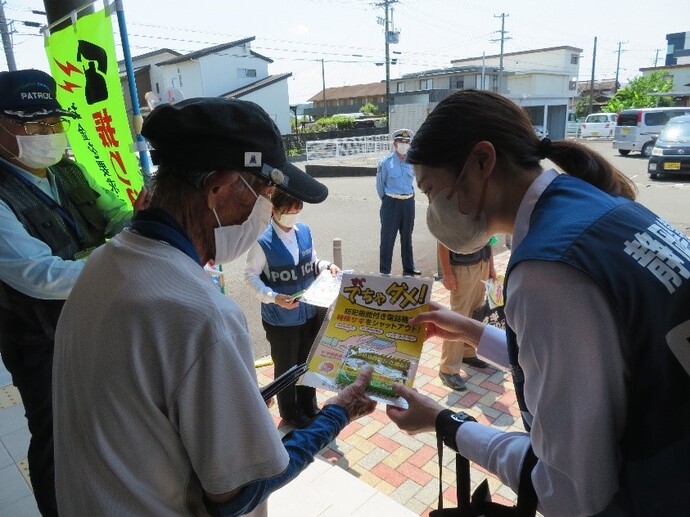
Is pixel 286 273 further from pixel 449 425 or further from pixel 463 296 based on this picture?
pixel 449 425

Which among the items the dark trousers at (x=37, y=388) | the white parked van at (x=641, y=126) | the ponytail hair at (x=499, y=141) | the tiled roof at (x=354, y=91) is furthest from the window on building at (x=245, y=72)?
the ponytail hair at (x=499, y=141)

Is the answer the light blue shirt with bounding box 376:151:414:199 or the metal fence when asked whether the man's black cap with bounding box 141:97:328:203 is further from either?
the metal fence

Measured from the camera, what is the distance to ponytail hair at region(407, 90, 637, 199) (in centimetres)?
126

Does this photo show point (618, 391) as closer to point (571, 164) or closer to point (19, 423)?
point (571, 164)

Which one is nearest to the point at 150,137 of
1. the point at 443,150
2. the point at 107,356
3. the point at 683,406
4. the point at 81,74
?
the point at 107,356

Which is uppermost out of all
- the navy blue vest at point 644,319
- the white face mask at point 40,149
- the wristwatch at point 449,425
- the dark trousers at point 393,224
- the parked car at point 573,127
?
the white face mask at point 40,149

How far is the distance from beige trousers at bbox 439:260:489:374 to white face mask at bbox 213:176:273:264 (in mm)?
2704

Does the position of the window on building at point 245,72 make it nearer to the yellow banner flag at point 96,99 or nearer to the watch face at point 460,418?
the yellow banner flag at point 96,99

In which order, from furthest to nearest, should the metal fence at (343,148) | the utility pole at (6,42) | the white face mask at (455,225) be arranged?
1. the metal fence at (343,148)
2. the utility pole at (6,42)
3. the white face mask at (455,225)

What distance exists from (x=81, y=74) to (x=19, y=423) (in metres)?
2.42

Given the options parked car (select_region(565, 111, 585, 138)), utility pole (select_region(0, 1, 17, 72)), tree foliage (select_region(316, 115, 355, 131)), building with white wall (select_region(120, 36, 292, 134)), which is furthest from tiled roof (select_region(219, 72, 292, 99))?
parked car (select_region(565, 111, 585, 138))

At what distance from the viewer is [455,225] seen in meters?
1.48

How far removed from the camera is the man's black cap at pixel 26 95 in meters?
2.24

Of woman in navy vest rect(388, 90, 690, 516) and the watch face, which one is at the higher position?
woman in navy vest rect(388, 90, 690, 516)
